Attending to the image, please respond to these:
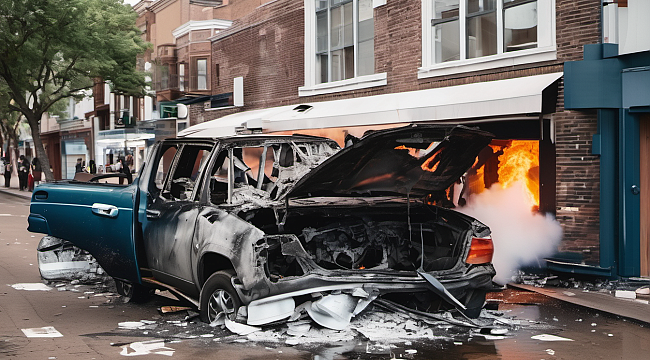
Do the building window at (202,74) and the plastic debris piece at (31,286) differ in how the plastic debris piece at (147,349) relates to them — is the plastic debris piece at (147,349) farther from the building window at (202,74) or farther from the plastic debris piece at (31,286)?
the building window at (202,74)

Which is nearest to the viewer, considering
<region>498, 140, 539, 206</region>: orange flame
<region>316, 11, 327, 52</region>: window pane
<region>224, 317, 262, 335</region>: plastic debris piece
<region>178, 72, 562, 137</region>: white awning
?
<region>224, 317, 262, 335</region>: plastic debris piece

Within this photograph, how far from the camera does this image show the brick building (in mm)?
10836

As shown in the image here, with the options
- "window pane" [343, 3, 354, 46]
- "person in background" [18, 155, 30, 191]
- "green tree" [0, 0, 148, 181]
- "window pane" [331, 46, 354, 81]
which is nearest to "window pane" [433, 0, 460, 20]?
"window pane" [343, 3, 354, 46]

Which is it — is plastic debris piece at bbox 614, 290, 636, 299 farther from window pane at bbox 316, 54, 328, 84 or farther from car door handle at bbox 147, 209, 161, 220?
window pane at bbox 316, 54, 328, 84

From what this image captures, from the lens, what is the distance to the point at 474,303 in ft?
21.8

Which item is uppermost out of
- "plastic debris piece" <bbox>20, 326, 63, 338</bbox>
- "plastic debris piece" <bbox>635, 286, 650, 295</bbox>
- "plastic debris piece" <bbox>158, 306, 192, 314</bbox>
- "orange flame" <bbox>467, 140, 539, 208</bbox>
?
"orange flame" <bbox>467, 140, 539, 208</bbox>

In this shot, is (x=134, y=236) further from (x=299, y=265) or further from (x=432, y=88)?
(x=432, y=88)

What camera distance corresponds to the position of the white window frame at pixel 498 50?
455 inches

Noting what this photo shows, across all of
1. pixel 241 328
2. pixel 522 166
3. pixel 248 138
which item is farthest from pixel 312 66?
pixel 241 328

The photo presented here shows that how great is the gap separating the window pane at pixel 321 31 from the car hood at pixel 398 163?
39.9 ft

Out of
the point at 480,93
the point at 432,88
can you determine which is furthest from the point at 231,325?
the point at 432,88

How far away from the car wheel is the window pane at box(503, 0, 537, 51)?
664 cm

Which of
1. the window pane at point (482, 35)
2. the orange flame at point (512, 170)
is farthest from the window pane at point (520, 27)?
the orange flame at point (512, 170)

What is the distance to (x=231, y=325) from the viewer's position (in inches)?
244
